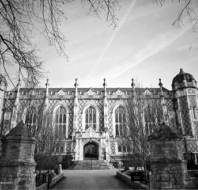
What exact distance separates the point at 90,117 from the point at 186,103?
14779mm

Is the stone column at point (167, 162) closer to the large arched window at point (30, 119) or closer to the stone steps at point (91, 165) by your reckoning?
the large arched window at point (30, 119)

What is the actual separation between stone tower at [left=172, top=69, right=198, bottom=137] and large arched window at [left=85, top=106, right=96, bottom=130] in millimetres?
12943

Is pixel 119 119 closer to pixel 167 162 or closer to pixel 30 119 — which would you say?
pixel 30 119

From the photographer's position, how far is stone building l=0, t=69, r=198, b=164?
26.7 meters

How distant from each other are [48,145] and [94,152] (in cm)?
1490

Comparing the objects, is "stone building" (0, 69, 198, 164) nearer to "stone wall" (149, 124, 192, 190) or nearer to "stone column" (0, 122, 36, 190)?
"stone column" (0, 122, 36, 190)

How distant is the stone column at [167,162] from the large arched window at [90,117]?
→ 2254 centimetres

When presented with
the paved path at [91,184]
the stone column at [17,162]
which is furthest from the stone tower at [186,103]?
the stone column at [17,162]

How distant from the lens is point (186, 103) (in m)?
28.7

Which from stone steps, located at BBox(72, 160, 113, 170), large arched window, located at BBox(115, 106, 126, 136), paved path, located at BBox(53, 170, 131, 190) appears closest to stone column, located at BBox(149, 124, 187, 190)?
paved path, located at BBox(53, 170, 131, 190)

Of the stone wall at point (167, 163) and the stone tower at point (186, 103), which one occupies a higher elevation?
the stone tower at point (186, 103)

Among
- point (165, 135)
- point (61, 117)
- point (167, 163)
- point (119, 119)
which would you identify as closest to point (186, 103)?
point (119, 119)

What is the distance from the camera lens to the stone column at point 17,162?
714 cm

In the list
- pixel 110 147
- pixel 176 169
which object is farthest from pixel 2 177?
pixel 110 147
